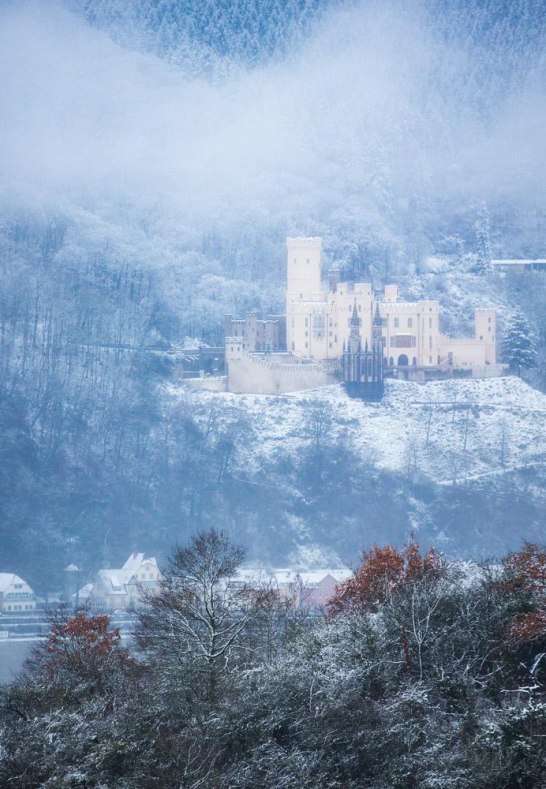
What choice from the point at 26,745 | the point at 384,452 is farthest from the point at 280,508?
the point at 26,745

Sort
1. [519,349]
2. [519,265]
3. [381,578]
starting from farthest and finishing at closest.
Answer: [519,265], [519,349], [381,578]

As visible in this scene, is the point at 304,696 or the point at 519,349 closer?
the point at 304,696

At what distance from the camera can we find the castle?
78188 mm

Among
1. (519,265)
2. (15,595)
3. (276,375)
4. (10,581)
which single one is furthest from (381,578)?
(519,265)

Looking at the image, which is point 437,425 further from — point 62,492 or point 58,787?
point 58,787

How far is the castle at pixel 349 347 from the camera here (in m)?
78.2

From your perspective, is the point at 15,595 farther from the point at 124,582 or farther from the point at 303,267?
the point at 303,267

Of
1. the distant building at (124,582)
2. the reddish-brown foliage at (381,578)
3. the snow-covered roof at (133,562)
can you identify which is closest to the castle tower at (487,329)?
the snow-covered roof at (133,562)

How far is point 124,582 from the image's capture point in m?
67.5

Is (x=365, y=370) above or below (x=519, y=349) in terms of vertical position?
below

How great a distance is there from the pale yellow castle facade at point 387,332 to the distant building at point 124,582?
53.4ft

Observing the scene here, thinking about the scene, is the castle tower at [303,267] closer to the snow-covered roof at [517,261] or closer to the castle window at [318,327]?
the castle window at [318,327]

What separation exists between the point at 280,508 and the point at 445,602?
148 ft

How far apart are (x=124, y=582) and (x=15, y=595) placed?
5.13 m
